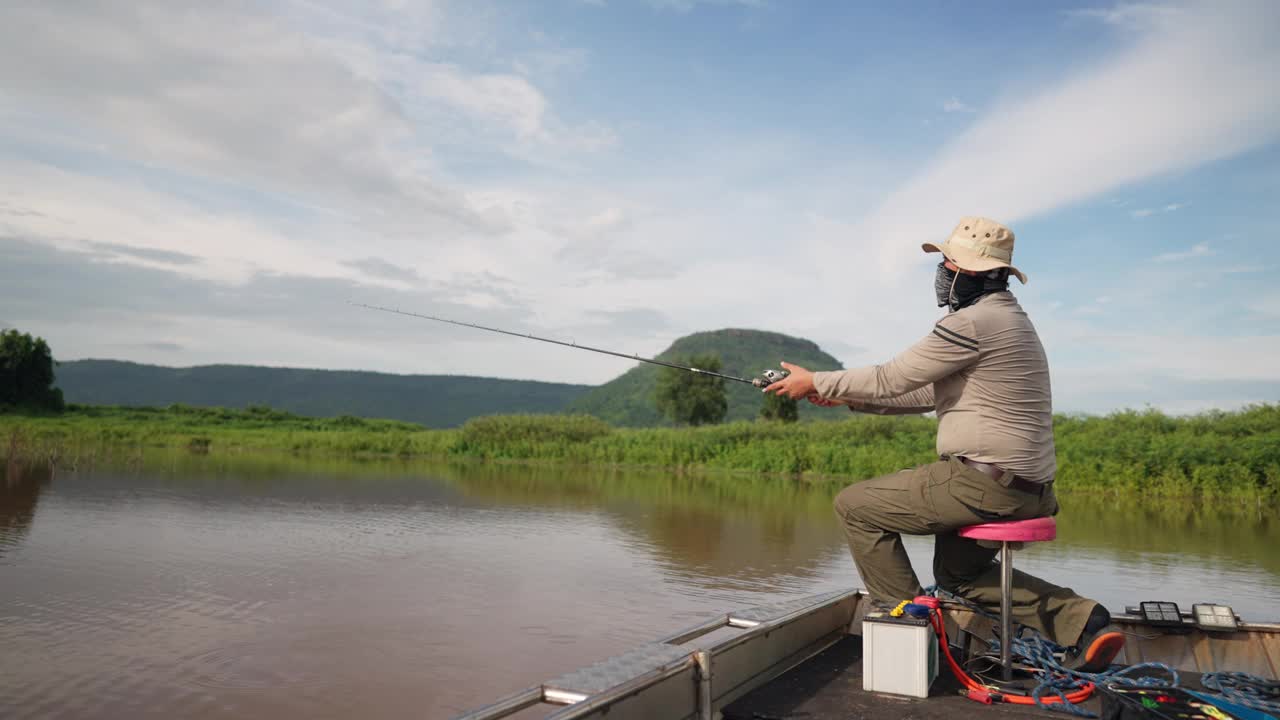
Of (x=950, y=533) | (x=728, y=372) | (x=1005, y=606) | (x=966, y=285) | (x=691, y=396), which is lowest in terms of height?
(x=1005, y=606)

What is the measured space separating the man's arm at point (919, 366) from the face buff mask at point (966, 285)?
25 centimetres

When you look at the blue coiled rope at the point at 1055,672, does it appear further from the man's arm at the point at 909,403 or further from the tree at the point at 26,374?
the tree at the point at 26,374

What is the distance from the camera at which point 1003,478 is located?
331 cm

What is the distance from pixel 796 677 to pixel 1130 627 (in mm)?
1813

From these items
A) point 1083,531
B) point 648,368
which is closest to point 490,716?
point 1083,531

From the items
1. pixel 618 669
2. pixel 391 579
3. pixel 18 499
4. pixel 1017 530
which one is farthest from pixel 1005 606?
pixel 18 499

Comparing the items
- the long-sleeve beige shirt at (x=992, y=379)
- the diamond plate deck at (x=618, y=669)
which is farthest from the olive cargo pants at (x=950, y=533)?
the diamond plate deck at (x=618, y=669)

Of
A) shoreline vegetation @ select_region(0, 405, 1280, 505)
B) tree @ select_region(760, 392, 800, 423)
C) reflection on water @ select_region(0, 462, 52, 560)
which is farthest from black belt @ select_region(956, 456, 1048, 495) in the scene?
tree @ select_region(760, 392, 800, 423)

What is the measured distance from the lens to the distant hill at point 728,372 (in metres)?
80.2

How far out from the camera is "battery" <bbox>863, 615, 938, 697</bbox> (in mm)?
3055

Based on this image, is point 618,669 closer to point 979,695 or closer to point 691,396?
point 979,695

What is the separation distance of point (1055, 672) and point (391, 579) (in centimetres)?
503

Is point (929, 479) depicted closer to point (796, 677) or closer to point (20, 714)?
point (796, 677)

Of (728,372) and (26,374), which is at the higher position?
(728,372)
